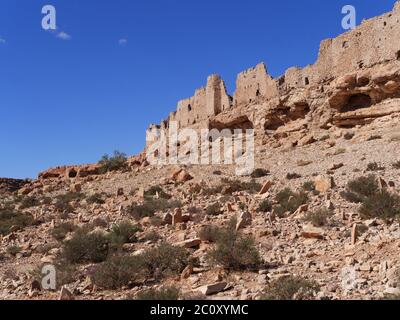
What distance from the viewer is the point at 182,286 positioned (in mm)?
6043

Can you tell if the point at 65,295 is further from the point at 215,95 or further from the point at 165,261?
the point at 215,95

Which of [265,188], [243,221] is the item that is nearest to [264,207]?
[243,221]

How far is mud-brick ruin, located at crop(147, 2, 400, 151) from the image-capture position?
1966 centimetres

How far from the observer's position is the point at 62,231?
1134cm

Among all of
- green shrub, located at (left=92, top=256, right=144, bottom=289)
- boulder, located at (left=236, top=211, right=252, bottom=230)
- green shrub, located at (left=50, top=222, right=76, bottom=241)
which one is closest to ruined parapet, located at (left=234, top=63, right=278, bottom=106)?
green shrub, located at (left=50, top=222, right=76, bottom=241)

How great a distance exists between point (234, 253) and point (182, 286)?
1009 millimetres

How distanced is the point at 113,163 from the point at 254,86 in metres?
13.2

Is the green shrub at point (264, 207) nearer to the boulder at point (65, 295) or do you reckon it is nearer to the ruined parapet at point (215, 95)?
the boulder at point (65, 295)

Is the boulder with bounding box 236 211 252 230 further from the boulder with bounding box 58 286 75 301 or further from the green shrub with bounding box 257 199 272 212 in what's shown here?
the boulder with bounding box 58 286 75 301

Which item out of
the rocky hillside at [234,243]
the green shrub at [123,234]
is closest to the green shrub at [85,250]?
the rocky hillside at [234,243]
